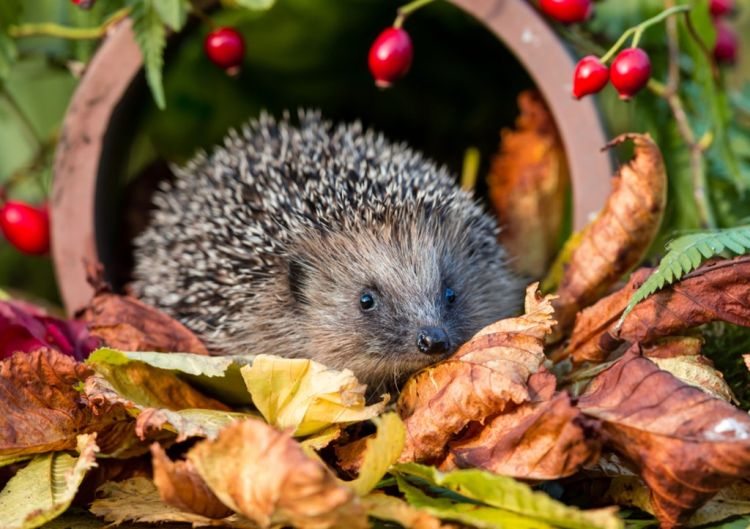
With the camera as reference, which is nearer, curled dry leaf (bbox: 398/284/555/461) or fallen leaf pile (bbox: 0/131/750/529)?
fallen leaf pile (bbox: 0/131/750/529)

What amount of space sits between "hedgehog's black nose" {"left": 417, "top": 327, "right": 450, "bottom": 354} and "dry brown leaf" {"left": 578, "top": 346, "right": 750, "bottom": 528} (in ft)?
1.20

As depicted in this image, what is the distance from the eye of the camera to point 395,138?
3219mm

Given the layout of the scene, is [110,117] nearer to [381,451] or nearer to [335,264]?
[335,264]

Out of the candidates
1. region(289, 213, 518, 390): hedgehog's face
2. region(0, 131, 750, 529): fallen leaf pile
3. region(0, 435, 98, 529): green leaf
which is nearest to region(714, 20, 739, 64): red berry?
region(0, 131, 750, 529): fallen leaf pile

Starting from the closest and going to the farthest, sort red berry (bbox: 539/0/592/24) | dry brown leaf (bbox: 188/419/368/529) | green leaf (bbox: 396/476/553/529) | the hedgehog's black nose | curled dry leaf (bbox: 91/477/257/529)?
dry brown leaf (bbox: 188/419/368/529), green leaf (bbox: 396/476/553/529), curled dry leaf (bbox: 91/477/257/529), the hedgehog's black nose, red berry (bbox: 539/0/592/24)

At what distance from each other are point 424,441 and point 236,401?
0.41 metres

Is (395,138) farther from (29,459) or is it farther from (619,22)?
(29,459)

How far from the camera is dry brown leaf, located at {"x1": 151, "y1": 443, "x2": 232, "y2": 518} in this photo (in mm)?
1220

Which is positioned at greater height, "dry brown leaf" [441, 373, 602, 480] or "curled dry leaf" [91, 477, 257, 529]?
"dry brown leaf" [441, 373, 602, 480]

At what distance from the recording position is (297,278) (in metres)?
1.98

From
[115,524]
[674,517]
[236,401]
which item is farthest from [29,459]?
[674,517]

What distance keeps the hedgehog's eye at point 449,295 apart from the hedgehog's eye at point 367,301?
0.54ft

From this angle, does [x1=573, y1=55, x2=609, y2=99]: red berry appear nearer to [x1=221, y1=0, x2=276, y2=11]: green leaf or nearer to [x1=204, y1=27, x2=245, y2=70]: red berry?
[x1=221, y1=0, x2=276, y2=11]: green leaf

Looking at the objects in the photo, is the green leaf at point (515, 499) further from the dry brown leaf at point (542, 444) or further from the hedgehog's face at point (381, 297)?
the hedgehog's face at point (381, 297)
